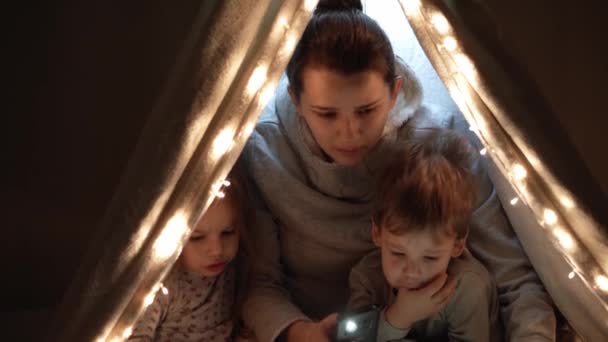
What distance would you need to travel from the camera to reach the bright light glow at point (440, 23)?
→ 50.6 inches

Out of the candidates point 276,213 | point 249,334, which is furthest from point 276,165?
point 249,334

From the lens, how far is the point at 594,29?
1313 millimetres

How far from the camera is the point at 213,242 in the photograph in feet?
5.50

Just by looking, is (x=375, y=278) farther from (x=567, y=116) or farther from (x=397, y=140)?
(x=567, y=116)

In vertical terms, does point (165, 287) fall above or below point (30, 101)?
below

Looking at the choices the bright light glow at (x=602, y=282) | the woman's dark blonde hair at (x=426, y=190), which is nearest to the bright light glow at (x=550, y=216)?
the bright light glow at (x=602, y=282)

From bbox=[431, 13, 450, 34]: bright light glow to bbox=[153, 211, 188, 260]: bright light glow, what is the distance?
56 cm

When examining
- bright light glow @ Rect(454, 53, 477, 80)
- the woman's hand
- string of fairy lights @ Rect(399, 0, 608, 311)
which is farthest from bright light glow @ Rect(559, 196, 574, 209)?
the woman's hand

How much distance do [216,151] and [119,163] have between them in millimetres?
182

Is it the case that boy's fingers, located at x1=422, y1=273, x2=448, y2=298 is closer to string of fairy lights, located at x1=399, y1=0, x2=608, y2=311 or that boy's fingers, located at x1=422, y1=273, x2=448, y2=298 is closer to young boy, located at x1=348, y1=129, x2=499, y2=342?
young boy, located at x1=348, y1=129, x2=499, y2=342

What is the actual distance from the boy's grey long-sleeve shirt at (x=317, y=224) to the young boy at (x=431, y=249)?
0.33 feet

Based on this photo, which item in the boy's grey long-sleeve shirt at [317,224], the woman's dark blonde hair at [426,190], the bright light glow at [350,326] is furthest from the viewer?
the boy's grey long-sleeve shirt at [317,224]

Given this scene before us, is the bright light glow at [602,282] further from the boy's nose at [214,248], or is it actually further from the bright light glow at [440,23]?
the boy's nose at [214,248]

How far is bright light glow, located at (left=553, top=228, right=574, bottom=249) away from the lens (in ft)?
4.48
